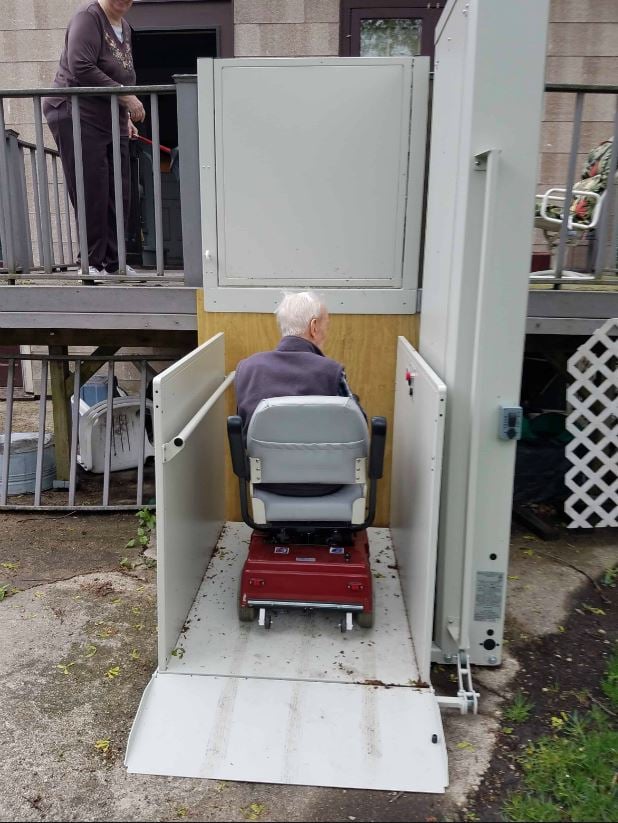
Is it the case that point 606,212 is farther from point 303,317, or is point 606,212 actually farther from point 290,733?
point 290,733

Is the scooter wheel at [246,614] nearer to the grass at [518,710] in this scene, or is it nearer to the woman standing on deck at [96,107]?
the grass at [518,710]

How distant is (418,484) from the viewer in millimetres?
2455

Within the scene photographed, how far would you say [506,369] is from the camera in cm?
222

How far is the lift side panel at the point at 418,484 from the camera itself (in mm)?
2150

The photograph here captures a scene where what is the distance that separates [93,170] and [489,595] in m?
3.11

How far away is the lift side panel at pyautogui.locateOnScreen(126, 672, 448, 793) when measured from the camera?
6.32ft

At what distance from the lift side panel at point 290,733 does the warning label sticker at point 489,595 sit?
0.39 metres

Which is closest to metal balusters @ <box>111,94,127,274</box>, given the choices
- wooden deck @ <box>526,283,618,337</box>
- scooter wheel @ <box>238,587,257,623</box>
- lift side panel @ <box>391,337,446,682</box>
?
lift side panel @ <box>391,337,446,682</box>

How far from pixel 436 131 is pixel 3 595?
2.88 m

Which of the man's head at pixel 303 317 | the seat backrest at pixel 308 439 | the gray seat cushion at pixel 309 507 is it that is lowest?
the gray seat cushion at pixel 309 507

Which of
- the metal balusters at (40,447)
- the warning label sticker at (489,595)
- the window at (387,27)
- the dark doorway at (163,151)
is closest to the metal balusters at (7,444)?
the metal balusters at (40,447)

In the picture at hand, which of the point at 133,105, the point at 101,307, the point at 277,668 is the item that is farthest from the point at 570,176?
the point at 277,668

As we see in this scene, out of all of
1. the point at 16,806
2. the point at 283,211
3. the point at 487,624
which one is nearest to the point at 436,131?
the point at 283,211

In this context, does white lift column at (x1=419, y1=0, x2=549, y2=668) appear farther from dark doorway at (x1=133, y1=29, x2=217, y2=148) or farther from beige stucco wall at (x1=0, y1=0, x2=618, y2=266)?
dark doorway at (x1=133, y1=29, x2=217, y2=148)
